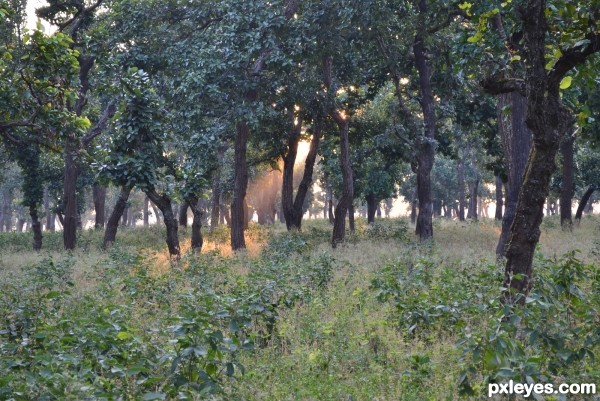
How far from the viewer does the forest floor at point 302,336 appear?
5.84m

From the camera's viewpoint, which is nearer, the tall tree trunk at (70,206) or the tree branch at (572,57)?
the tree branch at (572,57)

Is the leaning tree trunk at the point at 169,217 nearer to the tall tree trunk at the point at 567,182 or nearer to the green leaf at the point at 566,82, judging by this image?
the green leaf at the point at 566,82

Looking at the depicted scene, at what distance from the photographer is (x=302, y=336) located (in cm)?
893

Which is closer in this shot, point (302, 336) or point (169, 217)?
point (302, 336)

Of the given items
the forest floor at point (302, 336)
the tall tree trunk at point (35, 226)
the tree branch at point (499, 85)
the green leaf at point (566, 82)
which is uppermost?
the tree branch at point (499, 85)

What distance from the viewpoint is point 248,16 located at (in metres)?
20.4

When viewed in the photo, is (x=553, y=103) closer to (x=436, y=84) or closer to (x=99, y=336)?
(x=99, y=336)

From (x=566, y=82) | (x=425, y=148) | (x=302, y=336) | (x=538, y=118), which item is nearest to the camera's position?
(x=566, y=82)

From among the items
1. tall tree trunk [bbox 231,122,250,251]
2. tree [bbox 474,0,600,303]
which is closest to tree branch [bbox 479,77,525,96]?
tree [bbox 474,0,600,303]

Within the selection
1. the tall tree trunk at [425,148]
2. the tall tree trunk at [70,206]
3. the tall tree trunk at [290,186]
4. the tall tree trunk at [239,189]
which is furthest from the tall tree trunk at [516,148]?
the tall tree trunk at [70,206]

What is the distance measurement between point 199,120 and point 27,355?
1542 centimetres

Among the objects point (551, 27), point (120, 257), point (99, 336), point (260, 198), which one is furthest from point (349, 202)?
point (260, 198)

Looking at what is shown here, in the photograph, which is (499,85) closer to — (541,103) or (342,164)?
(541,103)

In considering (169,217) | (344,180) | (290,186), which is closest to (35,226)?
(290,186)
